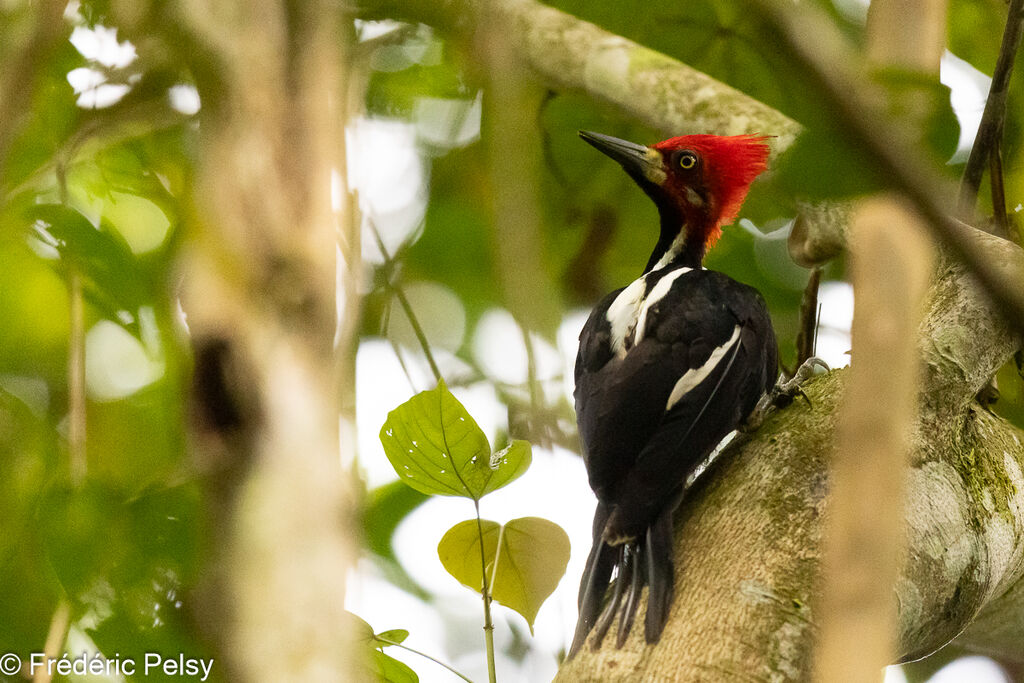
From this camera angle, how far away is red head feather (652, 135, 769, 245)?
9.47ft

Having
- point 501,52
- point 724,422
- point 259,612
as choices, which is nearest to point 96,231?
point 501,52

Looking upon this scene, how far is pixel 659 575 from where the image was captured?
166 centimetres

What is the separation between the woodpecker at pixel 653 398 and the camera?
1945mm

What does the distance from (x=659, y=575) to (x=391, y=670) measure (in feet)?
1.64

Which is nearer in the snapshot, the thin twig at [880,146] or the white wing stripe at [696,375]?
the thin twig at [880,146]

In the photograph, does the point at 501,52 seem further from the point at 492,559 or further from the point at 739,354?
the point at 739,354

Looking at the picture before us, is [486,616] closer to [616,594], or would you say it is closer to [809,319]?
[616,594]

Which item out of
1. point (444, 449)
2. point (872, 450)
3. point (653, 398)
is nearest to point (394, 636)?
point (444, 449)

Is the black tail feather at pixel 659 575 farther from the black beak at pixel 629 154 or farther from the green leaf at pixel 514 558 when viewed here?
the black beak at pixel 629 154

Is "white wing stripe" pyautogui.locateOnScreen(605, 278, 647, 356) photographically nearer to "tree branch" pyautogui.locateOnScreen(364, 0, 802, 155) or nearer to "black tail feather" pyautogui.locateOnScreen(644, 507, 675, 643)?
"tree branch" pyautogui.locateOnScreen(364, 0, 802, 155)

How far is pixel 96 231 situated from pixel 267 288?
548mm

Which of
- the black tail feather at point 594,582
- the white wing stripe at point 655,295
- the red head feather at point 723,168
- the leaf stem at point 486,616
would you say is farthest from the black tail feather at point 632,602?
the red head feather at point 723,168

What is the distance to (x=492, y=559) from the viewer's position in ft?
6.25

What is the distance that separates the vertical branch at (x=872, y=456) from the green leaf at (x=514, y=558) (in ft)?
3.77
